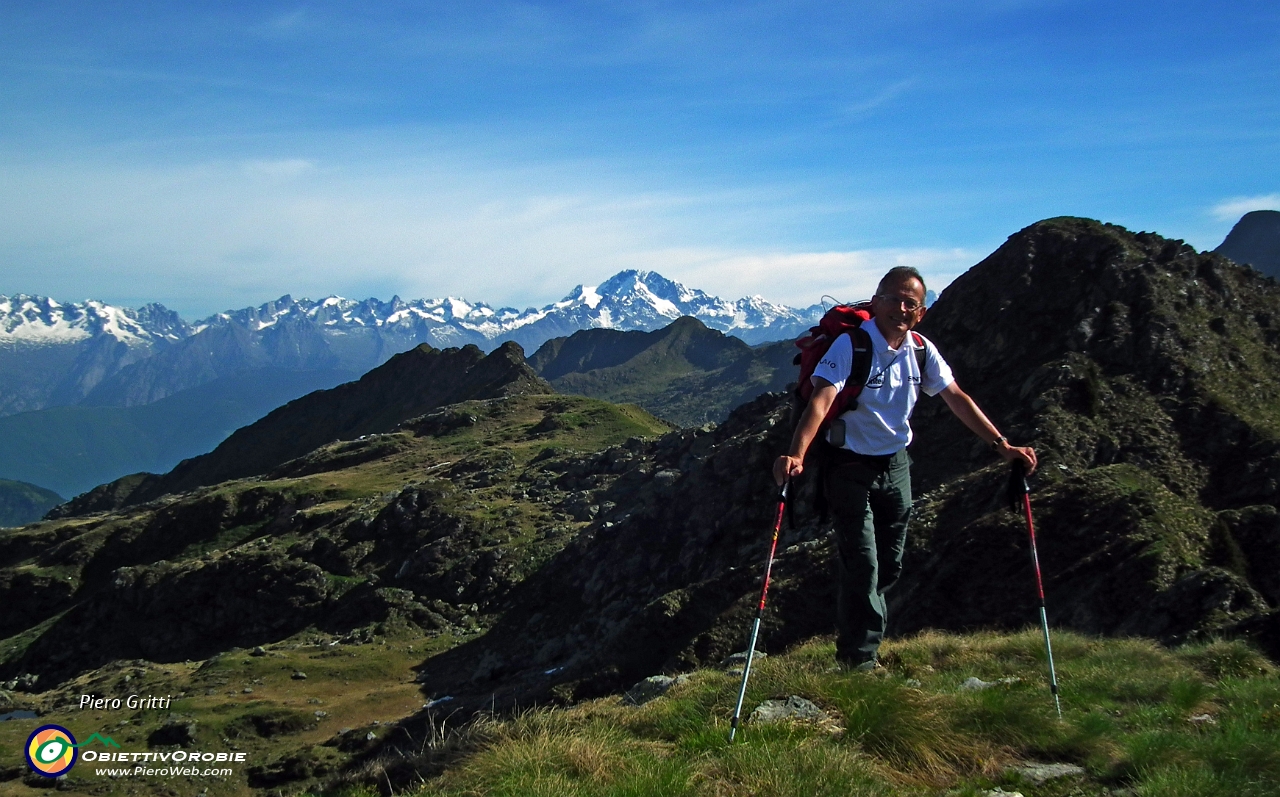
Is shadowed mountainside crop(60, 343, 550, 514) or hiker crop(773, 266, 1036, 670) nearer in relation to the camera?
hiker crop(773, 266, 1036, 670)

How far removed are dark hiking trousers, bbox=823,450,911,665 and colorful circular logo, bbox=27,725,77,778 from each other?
46.5ft

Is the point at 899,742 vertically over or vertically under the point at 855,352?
under

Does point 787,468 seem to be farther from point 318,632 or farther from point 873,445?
point 318,632

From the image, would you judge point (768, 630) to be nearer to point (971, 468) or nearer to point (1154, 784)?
point (971, 468)

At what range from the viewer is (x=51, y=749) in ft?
64.6

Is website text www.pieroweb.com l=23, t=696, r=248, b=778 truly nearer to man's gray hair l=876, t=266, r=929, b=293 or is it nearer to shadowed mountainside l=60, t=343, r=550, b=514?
man's gray hair l=876, t=266, r=929, b=293

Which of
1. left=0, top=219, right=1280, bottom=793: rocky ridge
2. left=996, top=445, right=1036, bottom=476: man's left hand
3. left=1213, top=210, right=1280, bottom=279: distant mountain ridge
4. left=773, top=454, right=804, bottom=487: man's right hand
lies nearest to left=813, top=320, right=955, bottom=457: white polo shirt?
left=773, top=454, right=804, bottom=487: man's right hand

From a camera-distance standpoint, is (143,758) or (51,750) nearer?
(51,750)

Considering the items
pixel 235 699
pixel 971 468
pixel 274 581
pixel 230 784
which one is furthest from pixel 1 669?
pixel 971 468

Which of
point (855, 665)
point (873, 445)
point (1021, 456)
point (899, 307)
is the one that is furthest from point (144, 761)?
point (899, 307)

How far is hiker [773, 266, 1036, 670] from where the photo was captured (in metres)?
7.20

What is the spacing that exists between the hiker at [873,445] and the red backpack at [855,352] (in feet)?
0.13

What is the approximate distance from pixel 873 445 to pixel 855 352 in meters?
0.78

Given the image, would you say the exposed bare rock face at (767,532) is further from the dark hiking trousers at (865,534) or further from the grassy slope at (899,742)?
the grassy slope at (899,742)
